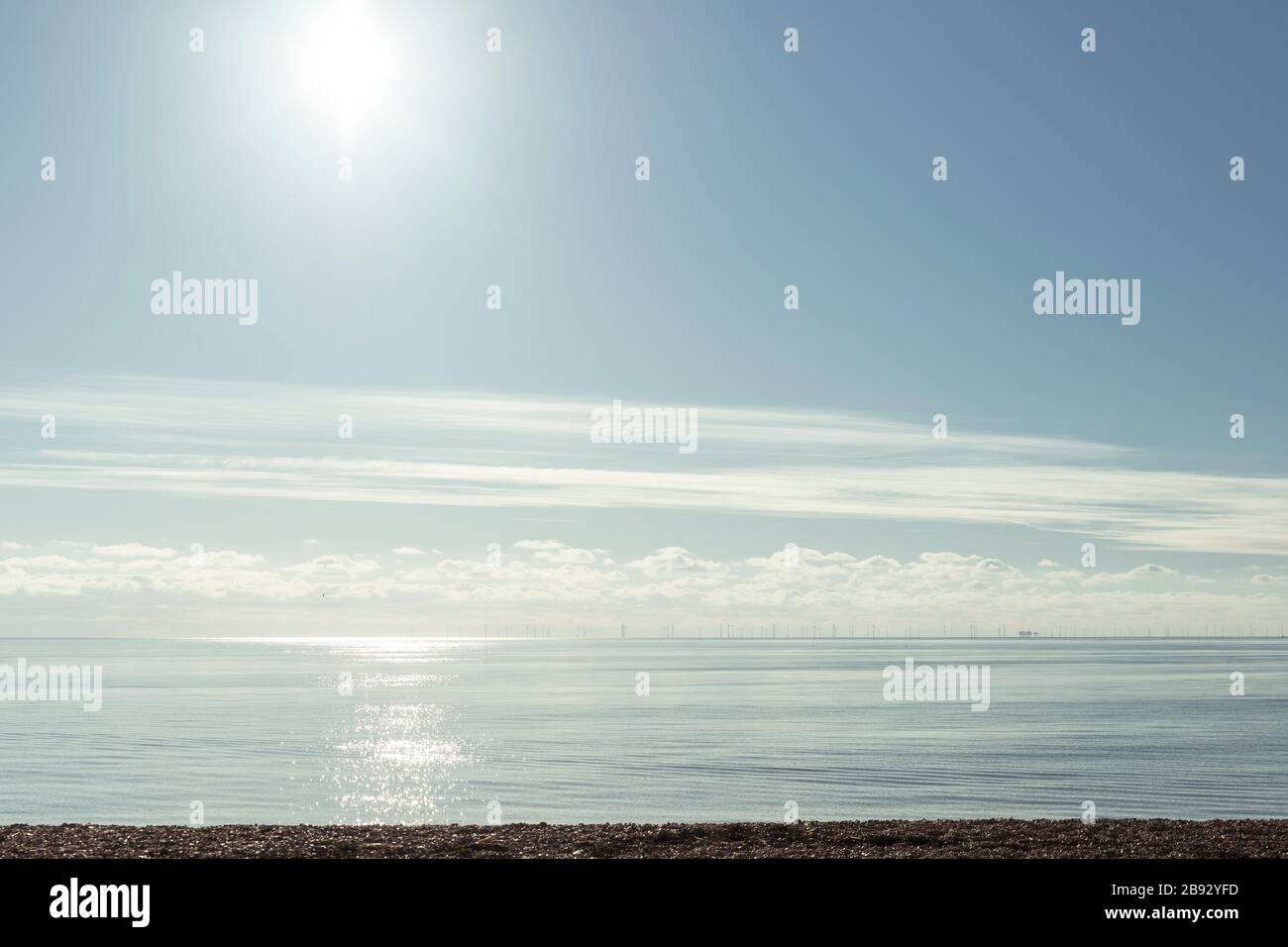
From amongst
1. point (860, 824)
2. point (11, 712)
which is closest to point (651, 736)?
point (860, 824)
